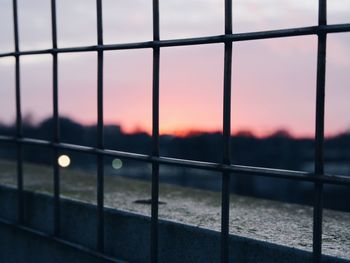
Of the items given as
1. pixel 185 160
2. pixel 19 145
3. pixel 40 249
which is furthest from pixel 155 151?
pixel 19 145

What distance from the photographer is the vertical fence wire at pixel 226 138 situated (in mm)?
1603

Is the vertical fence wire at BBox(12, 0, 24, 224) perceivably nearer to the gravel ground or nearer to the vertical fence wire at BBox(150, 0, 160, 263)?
the gravel ground

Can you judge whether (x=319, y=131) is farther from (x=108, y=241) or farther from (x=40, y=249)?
(x=40, y=249)

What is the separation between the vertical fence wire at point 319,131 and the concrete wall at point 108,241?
0.11 meters

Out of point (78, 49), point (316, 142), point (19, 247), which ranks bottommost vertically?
point (19, 247)

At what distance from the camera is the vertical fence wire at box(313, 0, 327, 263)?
1386 mm

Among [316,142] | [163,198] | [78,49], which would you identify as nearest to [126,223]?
[163,198]

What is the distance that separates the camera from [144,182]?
3.14 m

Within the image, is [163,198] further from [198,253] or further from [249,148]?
[249,148]

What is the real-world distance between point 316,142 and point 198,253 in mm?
603

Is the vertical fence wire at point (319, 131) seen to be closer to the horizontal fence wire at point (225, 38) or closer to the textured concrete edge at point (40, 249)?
the horizontal fence wire at point (225, 38)

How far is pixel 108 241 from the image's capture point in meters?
2.10

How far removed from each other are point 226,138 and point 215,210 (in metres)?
0.69

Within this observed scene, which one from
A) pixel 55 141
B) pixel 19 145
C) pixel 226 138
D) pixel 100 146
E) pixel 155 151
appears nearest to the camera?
pixel 226 138
